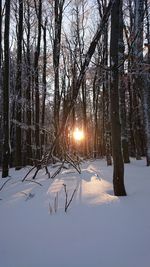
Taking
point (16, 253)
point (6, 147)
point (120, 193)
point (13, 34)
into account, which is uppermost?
point (13, 34)

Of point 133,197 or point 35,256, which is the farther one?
point 133,197

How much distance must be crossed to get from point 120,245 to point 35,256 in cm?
98

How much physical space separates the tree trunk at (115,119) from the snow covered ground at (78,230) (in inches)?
11.8

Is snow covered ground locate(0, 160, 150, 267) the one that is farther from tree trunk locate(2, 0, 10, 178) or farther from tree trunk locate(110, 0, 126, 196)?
tree trunk locate(2, 0, 10, 178)

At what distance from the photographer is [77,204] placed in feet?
16.3

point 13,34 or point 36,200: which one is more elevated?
point 13,34

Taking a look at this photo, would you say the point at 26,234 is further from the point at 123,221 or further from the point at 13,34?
the point at 13,34

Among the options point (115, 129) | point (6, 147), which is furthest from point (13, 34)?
point (115, 129)

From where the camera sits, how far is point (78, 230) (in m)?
3.99

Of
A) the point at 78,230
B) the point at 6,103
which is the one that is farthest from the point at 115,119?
the point at 6,103

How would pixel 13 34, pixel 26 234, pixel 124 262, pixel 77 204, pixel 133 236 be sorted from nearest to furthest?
pixel 124 262
pixel 133 236
pixel 26 234
pixel 77 204
pixel 13 34

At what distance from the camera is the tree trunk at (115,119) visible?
221 inches

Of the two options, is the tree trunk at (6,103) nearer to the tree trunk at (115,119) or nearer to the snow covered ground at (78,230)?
the snow covered ground at (78,230)

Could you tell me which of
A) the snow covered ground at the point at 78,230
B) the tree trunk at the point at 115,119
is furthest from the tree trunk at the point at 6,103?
the tree trunk at the point at 115,119
